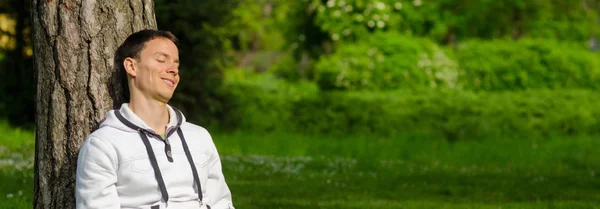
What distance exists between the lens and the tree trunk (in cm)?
462

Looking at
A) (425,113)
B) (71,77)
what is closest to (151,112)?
(71,77)

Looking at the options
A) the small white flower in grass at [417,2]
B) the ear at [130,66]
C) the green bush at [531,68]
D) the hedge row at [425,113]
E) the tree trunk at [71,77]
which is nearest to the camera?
the ear at [130,66]

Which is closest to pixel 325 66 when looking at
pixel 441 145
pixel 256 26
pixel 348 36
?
pixel 348 36

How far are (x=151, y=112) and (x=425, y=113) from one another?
1191 cm

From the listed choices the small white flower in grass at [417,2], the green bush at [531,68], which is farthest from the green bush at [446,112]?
the small white flower in grass at [417,2]

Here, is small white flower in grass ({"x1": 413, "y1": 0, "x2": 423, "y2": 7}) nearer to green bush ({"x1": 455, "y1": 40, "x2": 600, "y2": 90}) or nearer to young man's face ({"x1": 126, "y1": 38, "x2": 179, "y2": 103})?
green bush ({"x1": 455, "y1": 40, "x2": 600, "y2": 90})

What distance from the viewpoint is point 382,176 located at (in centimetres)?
1055

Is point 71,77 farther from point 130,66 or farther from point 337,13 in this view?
point 337,13

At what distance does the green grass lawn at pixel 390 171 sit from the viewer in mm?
8633

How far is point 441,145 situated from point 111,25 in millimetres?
9938

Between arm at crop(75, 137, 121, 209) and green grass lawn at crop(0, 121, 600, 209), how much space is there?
134 inches

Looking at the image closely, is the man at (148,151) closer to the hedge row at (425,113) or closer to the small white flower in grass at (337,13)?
the hedge row at (425,113)

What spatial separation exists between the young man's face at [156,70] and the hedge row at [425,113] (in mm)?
11316

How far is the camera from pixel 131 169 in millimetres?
4137
